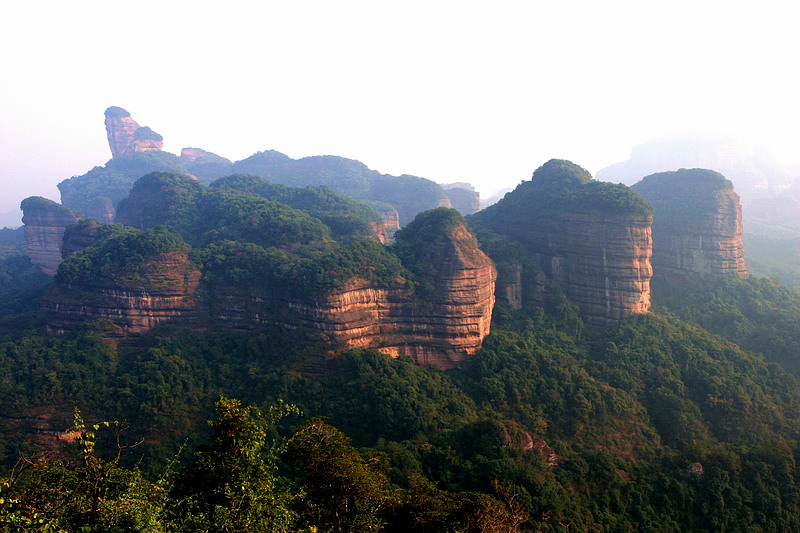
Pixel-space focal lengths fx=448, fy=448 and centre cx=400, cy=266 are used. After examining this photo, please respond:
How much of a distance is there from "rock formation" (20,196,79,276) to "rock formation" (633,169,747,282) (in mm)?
84647

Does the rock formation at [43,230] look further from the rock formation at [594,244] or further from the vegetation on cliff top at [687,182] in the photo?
the vegetation on cliff top at [687,182]

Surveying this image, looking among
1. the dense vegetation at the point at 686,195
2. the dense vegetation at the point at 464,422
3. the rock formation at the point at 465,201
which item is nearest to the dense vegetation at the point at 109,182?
the dense vegetation at the point at 464,422

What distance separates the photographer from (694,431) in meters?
35.6

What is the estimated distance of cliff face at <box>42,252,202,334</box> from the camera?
39.0 metres

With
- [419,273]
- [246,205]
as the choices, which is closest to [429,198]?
[246,205]

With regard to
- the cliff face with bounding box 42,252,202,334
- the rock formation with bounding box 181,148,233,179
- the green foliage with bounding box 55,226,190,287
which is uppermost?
the rock formation with bounding box 181,148,233,179

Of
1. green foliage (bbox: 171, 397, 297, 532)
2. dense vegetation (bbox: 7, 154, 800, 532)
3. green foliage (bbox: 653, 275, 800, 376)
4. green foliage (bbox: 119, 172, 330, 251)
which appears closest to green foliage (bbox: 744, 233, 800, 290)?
green foliage (bbox: 653, 275, 800, 376)

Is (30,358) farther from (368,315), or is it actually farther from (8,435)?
(368,315)

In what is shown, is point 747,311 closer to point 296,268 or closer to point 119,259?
point 296,268

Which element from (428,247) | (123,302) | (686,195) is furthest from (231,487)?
(686,195)

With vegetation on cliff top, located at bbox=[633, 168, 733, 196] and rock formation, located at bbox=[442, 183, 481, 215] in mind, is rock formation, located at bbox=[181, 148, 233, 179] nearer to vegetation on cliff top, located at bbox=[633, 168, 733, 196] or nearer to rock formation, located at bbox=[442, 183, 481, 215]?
rock formation, located at bbox=[442, 183, 481, 215]

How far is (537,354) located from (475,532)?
2762 centimetres

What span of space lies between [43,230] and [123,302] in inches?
1608

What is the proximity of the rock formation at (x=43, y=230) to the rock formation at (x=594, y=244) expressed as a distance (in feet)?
216
